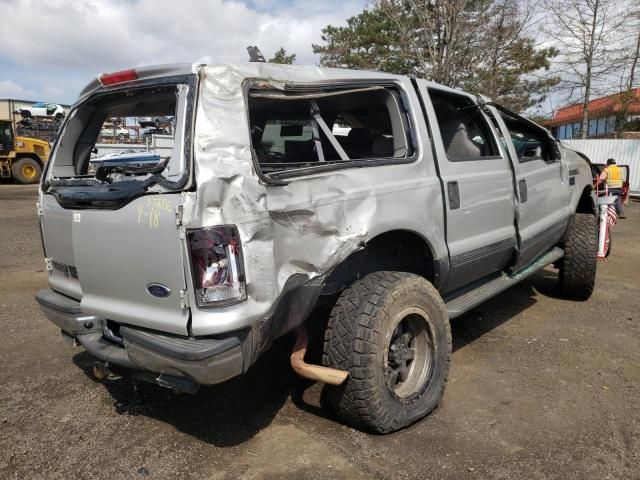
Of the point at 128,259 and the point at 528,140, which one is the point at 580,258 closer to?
the point at 528,140

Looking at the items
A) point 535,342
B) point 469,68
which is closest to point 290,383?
point 535,342

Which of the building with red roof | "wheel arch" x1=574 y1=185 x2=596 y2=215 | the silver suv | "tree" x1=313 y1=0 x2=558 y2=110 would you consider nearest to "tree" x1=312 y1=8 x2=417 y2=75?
"tree" x1=313 y1=0 x2=558 y2=110

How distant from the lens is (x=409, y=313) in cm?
295

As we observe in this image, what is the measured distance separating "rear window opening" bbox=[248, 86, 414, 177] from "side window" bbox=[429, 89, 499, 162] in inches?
17.8

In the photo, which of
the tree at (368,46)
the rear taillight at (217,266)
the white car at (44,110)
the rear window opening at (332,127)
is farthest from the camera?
the white car at (44,110)

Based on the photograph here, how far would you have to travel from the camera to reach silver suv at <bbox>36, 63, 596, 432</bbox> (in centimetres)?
234

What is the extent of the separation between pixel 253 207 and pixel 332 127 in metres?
2.07

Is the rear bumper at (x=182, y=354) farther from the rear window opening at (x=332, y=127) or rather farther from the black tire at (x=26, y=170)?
the black tire at (x=26, y=170)

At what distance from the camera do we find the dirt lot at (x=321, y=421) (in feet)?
8.76

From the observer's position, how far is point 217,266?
232 cm

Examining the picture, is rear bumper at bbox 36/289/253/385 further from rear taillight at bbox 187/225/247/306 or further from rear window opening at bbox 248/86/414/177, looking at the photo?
rear window opening at bbox 248/86/414/177

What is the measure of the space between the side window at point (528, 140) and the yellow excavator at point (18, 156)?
21.0m

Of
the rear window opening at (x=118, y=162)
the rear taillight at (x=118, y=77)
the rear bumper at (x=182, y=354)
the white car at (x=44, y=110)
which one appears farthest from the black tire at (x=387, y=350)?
the white car at (x=44, y=110)

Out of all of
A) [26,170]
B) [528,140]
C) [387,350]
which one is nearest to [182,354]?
[387,350]
